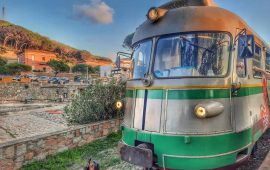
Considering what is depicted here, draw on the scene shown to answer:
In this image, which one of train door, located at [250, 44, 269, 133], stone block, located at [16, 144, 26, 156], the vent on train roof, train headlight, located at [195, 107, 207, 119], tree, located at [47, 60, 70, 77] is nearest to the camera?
train headlight, located at [195, 107, 207, 119]

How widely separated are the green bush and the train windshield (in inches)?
191

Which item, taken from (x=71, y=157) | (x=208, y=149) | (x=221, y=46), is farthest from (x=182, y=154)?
(x=71, y=157)

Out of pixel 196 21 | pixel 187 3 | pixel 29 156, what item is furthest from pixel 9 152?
pixel 187 3

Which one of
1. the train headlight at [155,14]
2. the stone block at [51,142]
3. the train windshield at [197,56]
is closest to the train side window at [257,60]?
the train windshield at [197,56]

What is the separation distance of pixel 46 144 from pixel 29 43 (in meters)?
89.3

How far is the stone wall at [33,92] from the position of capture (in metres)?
33.1

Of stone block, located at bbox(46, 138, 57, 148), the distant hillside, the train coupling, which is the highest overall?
the distant hillside

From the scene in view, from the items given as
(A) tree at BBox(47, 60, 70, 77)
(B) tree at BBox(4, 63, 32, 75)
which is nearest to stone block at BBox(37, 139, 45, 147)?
(B) tree at BBox(4, 63, 32, 75)

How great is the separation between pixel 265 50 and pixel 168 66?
381 centimetres

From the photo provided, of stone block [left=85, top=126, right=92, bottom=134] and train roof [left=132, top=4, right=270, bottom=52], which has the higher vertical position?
train roof [left=132, top=4, right=270, bottom=52]

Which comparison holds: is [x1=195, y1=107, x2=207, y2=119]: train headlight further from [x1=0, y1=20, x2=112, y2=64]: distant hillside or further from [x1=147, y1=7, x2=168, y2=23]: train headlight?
[x1=0, y1=20, x2=112, y2=64]: distant hillside

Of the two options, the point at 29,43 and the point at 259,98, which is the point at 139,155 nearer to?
the point at 259,98

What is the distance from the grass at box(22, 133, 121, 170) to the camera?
5.96 meters

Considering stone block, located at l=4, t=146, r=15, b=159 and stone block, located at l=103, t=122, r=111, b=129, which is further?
stone block, located at l=103, t=122, r=111, b=129
